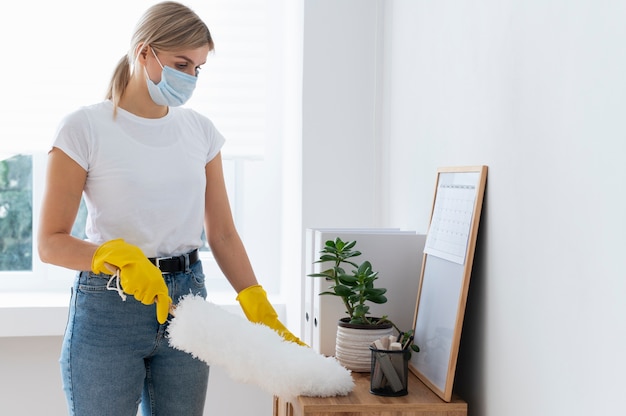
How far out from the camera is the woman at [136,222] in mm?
1502

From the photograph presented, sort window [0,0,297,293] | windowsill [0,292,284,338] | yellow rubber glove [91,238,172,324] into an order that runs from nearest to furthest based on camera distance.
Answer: yellow rubber glove [91,238,172,324] < windowsill [0,292,284,338] < window [0,0,297,293]

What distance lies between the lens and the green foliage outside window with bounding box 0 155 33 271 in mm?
3016

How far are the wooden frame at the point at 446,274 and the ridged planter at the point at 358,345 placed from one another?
11 cm

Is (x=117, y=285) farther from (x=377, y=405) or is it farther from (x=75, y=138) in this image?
(x=377, y=405)

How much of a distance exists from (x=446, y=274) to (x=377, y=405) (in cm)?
33

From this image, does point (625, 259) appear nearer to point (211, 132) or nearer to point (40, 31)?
point (211, 132)

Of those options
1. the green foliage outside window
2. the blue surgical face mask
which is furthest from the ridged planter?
the green foliage outside window

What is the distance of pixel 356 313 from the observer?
1.56m

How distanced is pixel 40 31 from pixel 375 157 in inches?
55.9

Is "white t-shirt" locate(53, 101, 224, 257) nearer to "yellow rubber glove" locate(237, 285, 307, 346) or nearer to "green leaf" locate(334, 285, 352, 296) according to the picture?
"yellow rubber glove" locate(237, 285, 307, 346)

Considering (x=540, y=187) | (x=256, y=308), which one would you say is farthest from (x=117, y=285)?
(x=540, y=187)

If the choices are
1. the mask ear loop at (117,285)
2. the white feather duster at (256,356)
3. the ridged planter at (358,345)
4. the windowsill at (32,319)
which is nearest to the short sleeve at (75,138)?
the mask ear loop at (117,285)

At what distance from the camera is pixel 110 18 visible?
2.86 m

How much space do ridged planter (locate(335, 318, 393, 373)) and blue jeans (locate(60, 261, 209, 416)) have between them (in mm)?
342
